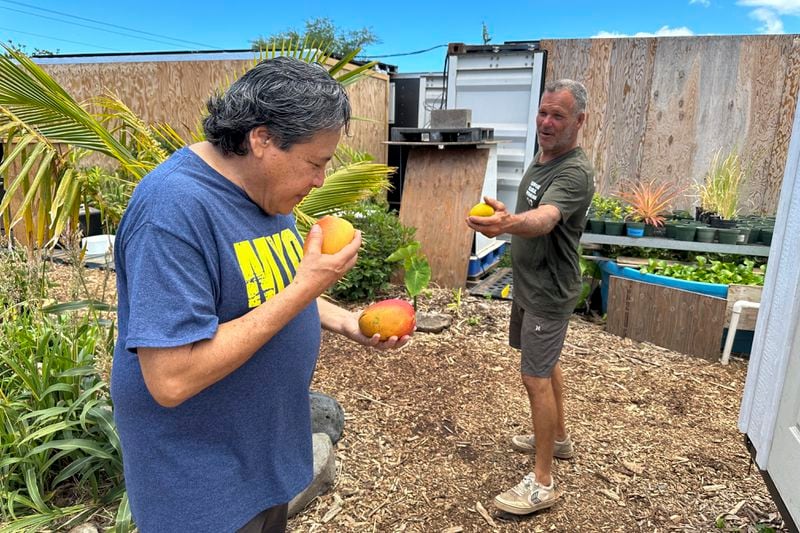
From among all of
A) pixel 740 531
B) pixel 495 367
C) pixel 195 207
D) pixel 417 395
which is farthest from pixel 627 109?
pixel 195 207

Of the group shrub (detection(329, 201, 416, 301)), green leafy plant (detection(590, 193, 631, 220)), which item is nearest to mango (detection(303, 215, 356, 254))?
Answer: shrub (detection(329, 201, 416, 301))

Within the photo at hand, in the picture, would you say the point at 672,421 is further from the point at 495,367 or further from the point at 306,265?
the point at 306,265

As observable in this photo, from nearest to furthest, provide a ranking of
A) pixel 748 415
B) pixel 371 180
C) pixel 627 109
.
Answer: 1. pixel 748 415
2. pixel 371 180
3. pixel 627 109

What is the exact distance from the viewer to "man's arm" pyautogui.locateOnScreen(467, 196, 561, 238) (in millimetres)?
2438

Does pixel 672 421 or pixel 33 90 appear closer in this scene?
pixel 33 90

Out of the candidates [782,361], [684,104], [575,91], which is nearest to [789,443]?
[782,361]

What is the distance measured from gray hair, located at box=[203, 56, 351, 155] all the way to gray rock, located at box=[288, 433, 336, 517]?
1.92m

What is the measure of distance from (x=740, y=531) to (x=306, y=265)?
2663mm

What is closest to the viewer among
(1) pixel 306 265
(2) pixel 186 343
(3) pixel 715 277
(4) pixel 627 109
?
(2) pixel 186 343

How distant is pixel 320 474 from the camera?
2.72 meters

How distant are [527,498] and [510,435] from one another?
0.70 metres

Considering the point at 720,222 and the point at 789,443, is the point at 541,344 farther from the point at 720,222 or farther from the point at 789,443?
the point at 720,222

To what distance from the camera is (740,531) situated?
2.63m

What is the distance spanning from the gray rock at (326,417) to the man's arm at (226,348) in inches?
83.1
